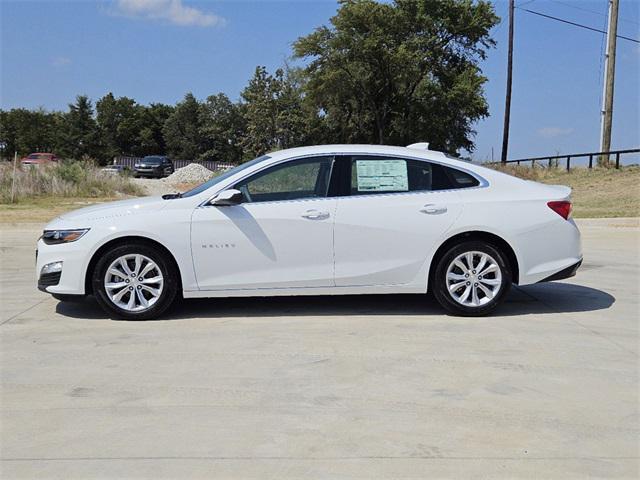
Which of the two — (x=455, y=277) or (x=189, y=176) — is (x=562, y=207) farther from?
(x=189, y=176)

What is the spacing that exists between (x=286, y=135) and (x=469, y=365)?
2601 inches

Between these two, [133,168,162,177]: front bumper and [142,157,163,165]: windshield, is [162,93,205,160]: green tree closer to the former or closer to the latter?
[142,157,163,165]: windshield

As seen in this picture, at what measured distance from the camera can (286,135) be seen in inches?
2749

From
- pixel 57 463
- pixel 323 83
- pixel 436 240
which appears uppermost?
pixel 323 83

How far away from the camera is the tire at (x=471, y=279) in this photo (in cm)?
627

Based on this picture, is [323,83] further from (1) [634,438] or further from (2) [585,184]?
(1) [634,438]

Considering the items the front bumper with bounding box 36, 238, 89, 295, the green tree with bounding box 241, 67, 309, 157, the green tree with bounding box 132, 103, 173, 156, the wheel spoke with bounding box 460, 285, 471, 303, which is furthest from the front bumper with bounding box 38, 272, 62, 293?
the green tree with bounding box 132, 103, 173, 156

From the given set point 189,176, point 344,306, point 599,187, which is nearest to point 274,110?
point 189,176

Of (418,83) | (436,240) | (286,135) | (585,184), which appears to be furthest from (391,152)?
(286,135)

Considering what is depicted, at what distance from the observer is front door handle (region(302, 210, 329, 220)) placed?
6184 mm

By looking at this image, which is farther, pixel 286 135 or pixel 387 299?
pixel 286 135

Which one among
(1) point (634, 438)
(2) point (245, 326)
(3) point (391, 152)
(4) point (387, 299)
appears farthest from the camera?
(4) point (387, 299)

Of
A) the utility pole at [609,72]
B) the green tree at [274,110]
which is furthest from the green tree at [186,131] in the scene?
the utility pole at [609,72]

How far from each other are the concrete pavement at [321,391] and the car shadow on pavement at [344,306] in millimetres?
40
